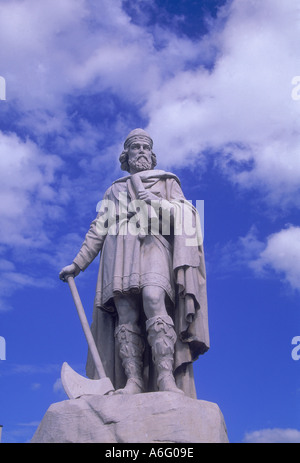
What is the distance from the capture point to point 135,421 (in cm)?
663

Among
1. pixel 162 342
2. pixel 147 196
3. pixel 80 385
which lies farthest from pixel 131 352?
pixel 147 196

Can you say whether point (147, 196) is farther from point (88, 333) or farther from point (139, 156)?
point (88, 333)

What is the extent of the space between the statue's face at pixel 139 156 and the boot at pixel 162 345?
2753 millimetres

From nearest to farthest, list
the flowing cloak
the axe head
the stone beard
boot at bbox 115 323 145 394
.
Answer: the axe head → boot at bbox 115 323 145 394 → the flowing cloak → the stone beard

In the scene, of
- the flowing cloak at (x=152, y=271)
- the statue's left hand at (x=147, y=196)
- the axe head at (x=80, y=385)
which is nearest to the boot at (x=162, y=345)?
the flowing cloak at (x=152, y=271)

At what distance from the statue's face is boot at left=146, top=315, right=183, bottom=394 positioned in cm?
275

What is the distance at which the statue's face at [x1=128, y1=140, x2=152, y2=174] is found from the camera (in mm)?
9531

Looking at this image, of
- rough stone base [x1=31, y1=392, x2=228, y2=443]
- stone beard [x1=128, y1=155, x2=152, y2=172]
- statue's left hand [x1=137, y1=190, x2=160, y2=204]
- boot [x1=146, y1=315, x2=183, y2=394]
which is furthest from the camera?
stone beard [x1=128, y1=155, x2=152, y2=172]

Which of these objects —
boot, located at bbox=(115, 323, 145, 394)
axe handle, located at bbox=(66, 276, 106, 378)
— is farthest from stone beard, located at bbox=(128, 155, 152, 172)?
boot, located at bbox=(115, 323, 145, 394)

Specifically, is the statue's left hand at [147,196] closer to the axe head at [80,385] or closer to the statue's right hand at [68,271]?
the statue's right hand at [68,271]

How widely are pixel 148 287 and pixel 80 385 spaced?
148cm

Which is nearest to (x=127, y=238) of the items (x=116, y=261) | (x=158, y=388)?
(x=116, y=261)

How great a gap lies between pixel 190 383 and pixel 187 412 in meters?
1.36

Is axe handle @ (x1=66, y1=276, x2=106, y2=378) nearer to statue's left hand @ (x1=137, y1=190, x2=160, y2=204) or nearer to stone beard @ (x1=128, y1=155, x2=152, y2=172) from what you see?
statue's left hand @ (x1=137, y1=190, x2=160, y2=204)
